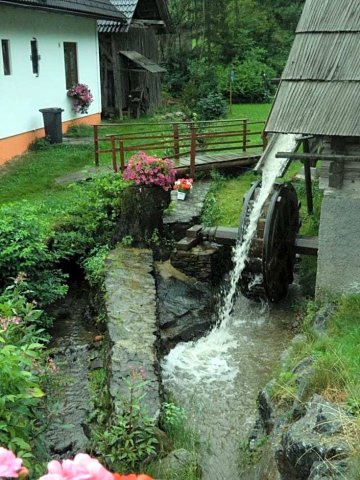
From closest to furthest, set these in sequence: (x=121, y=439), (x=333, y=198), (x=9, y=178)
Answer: (x=121, y=439)
(x=333, y=198)
(x=9, y=178)

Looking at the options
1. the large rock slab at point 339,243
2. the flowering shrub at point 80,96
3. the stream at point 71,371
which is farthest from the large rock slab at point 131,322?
the flowering shrub at point 80,96

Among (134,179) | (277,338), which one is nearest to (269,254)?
(277,338)

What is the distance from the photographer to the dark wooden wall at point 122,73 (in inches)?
743

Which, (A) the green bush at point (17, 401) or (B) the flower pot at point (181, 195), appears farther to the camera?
(B) the flower pot at point (181, 195)

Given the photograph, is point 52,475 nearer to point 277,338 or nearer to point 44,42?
point 277,338

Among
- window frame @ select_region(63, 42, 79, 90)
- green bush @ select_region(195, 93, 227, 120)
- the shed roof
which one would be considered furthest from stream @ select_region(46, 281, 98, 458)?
green bush @ select_region(195, 93, 227, 120)

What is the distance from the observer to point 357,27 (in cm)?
611

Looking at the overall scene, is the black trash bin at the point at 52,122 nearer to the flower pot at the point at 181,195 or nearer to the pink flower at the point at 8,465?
the flower pot at the point at 181,195

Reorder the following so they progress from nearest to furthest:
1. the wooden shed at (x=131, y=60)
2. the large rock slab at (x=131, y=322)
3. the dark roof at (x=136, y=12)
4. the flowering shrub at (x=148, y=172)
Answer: the large rock slab at (x=131, y=322) → the flowering shrub at (x=148, y=172) → the dark roof at (x=136, y=12) → the wooden shed at (x=131, y=60)

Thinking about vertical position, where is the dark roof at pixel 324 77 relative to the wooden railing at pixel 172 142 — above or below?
above

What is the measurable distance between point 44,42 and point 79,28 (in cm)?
228

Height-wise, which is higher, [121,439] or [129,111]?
[129,111]

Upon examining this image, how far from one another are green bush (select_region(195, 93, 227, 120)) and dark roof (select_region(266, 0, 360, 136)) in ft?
45.4

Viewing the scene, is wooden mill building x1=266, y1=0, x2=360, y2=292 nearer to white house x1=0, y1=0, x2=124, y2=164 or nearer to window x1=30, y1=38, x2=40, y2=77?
white house x1=0, y1=0, x2=124, y2=164
